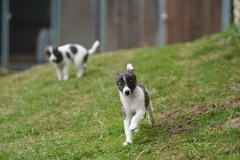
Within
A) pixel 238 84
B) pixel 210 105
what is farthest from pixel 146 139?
pixel 238 84

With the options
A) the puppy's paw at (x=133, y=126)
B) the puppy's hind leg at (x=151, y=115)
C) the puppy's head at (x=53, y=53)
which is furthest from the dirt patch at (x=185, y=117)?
the puppy's head at (x=53, y=53)

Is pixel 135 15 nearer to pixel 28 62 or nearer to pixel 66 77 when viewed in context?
pixel 28 62

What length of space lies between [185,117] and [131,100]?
1078mm

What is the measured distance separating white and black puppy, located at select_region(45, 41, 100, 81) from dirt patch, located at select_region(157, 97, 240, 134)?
4492 mm

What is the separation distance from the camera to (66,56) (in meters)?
13.6

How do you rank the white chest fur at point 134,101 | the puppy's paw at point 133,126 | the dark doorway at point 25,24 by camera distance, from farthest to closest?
the dark doorway at point 25,24 → the white chest fur at point 134,101 → the puppy's paw at point 133,126

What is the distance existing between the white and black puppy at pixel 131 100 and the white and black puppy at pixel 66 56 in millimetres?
5326

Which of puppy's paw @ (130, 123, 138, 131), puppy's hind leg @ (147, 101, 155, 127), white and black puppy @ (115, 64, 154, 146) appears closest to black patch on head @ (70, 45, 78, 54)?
puppy's hind leg @ (147, 101, 155, 127)

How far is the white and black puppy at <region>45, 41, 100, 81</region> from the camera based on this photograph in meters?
13.4

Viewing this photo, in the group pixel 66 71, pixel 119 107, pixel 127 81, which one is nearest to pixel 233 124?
pixel 127 81

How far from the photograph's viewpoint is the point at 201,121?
8.59 m

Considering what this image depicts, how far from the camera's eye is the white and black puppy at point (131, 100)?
8.02 meters

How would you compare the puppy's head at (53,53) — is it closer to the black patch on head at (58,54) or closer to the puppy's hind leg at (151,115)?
the black patch on head at (58,54)

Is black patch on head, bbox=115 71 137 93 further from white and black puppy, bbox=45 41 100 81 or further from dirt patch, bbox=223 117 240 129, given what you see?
white and black puppy, bbox=45 41 100 81
